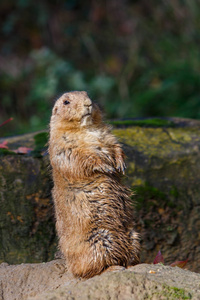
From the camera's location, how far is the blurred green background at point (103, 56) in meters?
11.3

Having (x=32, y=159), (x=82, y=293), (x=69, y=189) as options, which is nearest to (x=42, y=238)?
(x=32, y=159)

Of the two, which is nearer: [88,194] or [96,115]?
[88,194]

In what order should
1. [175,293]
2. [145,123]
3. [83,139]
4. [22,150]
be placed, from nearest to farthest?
[175,293], [83,139], [22,150], [145,123]

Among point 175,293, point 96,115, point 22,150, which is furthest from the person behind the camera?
point 22,150

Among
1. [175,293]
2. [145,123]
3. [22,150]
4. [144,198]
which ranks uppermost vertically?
[145,123]

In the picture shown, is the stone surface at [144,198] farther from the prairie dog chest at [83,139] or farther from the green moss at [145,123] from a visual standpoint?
the prairie dog chest at [83,139]

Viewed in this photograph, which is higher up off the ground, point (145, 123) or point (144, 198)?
point (145, 123)

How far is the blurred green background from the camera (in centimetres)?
1127

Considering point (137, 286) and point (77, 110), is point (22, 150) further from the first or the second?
point (137, 286)

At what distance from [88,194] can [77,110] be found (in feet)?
2.85

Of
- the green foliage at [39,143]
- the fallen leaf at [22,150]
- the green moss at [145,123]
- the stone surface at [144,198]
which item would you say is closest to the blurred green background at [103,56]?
the green moss at [145,123]

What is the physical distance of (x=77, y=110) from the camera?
4285mm

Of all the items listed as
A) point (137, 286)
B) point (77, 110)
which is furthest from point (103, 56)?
point (137, 286)

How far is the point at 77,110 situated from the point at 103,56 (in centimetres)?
982
